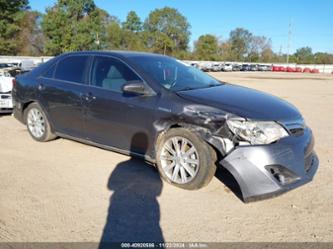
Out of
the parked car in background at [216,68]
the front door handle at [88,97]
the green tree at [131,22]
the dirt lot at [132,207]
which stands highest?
the green tree at [131,22]

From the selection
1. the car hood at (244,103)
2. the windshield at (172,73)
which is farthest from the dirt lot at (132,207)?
the windshield at (172,73)

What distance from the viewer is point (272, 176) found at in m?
3.68

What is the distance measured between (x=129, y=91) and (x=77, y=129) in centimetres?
139

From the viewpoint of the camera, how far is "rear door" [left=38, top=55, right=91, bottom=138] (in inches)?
210

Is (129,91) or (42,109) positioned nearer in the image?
(129,91)

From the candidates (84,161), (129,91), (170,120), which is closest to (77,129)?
(84,161)

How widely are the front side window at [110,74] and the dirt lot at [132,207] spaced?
3.76 ft

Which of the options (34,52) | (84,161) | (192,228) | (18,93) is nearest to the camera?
(192,228)

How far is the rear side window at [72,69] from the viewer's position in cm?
540

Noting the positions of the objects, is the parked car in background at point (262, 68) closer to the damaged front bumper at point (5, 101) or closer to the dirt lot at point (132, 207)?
the damaged front bumper at point (5, 101)

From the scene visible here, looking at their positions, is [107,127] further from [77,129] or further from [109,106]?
[77,129]

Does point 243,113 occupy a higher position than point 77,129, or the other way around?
point 243,113

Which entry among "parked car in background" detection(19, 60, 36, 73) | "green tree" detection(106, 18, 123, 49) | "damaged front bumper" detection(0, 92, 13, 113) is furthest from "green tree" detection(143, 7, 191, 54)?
"damaged front bumper" detection(0, 92, 13, 113)

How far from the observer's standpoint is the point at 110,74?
200 inches
